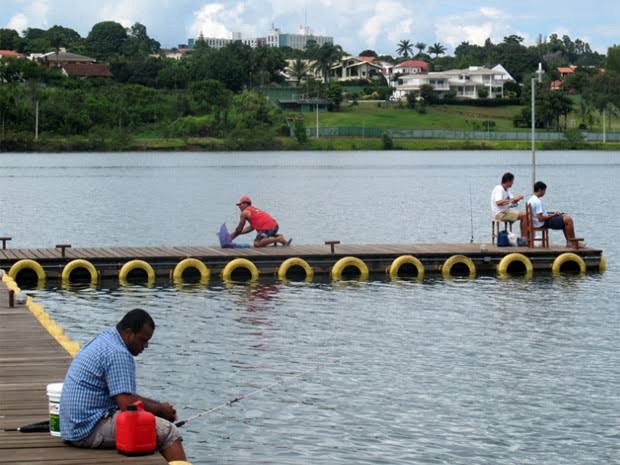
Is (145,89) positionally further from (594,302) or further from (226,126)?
(594,302)

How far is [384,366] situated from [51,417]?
8643 mm

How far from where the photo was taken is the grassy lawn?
164250 mm

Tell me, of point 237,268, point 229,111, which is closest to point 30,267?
point 237,268

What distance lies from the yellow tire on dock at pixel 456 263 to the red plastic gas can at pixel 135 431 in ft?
63.6

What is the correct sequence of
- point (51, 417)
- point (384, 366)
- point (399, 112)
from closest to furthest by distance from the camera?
point (51, 417) < point (384, 366) < point (399, 112)

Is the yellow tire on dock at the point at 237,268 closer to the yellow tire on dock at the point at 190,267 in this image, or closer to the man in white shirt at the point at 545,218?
the yellow tire on dock at the point at 190,267

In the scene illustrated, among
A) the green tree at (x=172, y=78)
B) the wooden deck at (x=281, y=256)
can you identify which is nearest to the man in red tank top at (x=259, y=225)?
the wooden deck at (x=281, y=256)

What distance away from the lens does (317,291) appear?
27734 mm

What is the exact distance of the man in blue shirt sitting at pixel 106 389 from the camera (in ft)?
36.1

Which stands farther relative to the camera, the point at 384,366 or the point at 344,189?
the point at 344,189

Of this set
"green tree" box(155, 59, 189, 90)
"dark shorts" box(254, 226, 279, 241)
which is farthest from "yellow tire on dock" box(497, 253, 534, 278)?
"green tree" box(155, 59, 189, 90)

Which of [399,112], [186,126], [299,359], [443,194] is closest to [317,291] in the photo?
[299,359]

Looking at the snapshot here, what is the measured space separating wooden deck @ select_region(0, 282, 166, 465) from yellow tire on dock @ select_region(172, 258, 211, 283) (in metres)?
7.83

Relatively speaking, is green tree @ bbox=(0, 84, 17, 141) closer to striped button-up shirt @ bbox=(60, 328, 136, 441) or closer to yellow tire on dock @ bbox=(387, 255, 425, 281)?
yellow tire on dock @ bbox=(387, 255, 425, 281)
